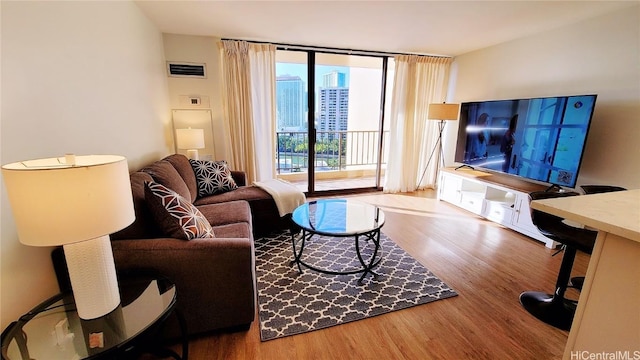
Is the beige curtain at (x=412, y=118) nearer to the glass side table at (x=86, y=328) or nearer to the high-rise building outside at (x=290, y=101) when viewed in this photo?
the high-rise building outside at (x=290, y=101)

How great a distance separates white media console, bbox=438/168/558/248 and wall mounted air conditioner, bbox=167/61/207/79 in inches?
146

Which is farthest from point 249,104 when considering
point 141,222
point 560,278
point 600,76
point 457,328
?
point 600,76

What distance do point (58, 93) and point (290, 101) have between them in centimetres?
306

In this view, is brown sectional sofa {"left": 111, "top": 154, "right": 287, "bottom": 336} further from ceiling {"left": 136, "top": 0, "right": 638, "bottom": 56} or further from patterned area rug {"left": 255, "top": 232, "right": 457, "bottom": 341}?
ceiling {"left": 136, "top": 0, "right": 638, "bottom": 56}

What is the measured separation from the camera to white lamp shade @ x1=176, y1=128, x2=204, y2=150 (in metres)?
3.27

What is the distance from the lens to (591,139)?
2758 millimetres

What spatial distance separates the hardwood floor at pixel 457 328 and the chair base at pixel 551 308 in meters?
0.06

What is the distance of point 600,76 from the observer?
2662mm

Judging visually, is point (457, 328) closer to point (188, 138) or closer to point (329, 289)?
point (329, 289)

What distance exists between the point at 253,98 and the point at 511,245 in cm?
352

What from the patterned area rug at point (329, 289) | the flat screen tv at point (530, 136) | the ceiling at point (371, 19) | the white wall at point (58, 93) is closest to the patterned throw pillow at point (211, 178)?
the white wall at point (58, 93)

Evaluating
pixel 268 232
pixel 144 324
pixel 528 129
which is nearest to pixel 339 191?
pixel 268 232

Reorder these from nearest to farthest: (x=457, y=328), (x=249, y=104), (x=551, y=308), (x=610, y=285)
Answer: (x=610, y=285) → (x=457, y=328) → (x=551, y=308) → (x=249, y=104)

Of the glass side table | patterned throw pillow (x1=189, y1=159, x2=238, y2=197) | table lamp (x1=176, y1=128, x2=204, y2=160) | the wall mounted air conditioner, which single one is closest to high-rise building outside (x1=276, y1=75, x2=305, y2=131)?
the wall mounted air conditioner
